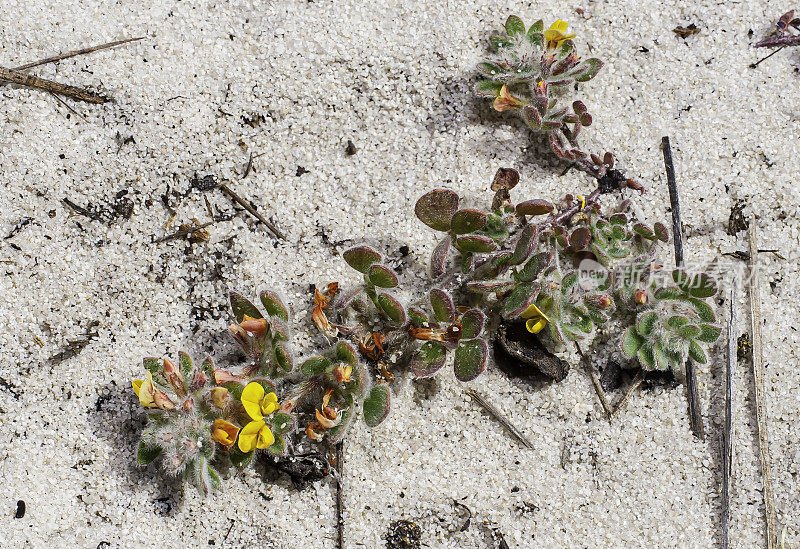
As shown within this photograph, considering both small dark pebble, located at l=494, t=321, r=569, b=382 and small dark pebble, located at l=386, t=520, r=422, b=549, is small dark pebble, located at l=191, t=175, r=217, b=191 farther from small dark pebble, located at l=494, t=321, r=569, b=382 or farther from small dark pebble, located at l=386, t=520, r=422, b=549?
small dark pebble, located at l=386, t=520, r=422, b=549

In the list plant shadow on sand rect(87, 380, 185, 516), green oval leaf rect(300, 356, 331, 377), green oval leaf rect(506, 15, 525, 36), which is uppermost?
green oval leaf rect(506, 15, 525, 36)

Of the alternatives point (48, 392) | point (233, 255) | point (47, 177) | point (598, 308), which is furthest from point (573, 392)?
point (47, 177)

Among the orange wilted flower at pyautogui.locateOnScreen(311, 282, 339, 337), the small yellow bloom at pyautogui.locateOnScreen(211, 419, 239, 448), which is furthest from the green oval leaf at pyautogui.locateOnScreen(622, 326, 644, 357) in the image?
the small yellow bloom at pyautogui.locateOnScreen(211, 419, 239, 448)

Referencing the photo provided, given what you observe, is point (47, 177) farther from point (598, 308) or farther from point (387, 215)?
point (598, 308)

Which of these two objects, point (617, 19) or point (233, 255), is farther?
point (617, 19)

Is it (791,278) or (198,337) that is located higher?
(791,278)

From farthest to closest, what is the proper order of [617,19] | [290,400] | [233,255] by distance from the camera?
[617,19] < [233,255] < [290,400]

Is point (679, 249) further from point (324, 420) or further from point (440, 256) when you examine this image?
point (324, 420)
